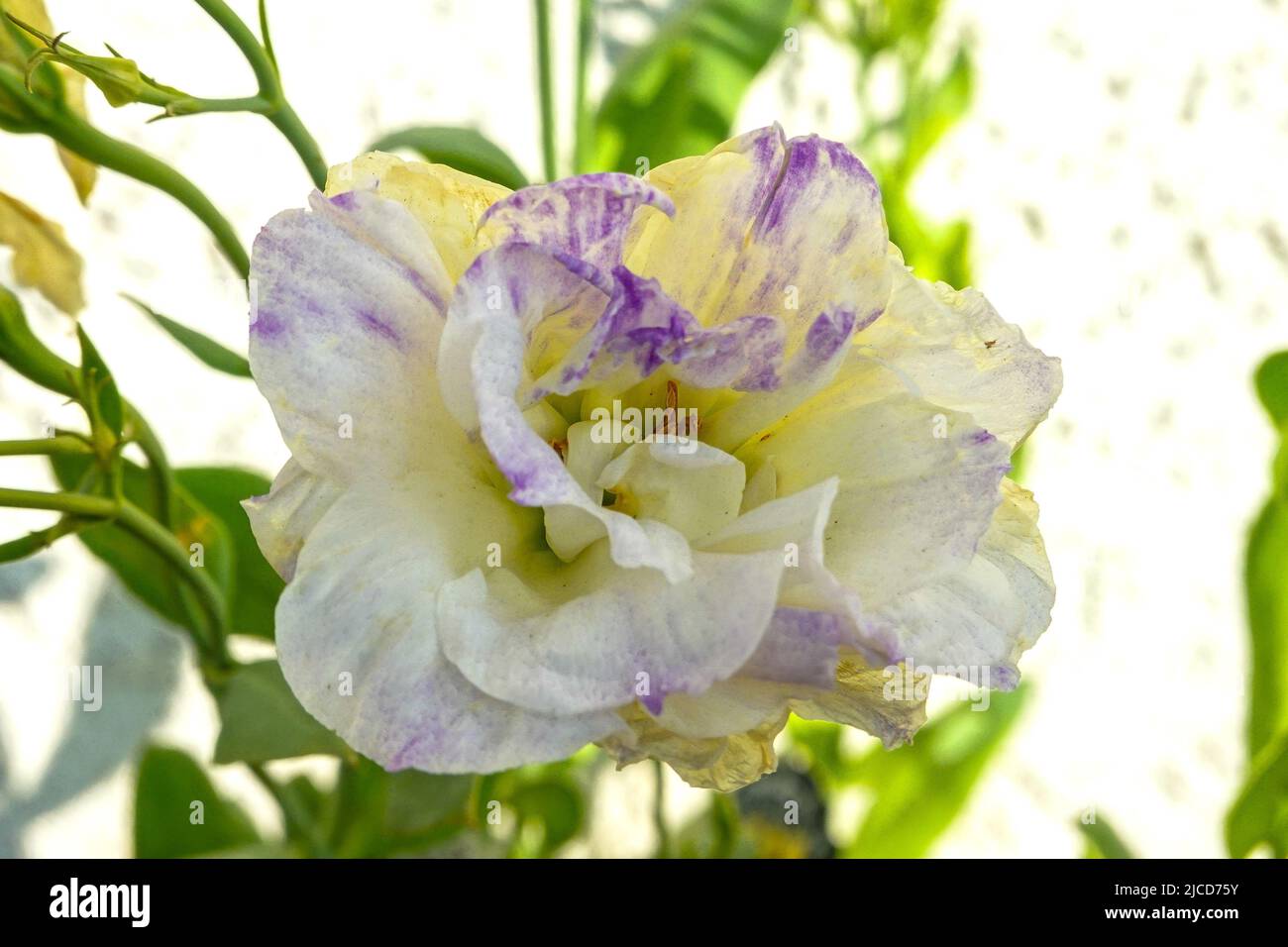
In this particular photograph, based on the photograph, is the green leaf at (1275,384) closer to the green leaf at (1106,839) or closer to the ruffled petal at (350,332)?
the green leaf at (1106,839)

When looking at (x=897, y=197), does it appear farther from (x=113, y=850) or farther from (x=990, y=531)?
(x=113, y=850)

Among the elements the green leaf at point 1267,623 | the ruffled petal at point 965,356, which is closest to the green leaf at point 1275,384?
the green leaf at point 1267,623

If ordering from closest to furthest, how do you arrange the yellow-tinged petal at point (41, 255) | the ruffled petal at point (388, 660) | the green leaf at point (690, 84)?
the ruffled petal at point (388, 660)
the yellow-tinged petal at point (41, 255)
the green leaf at point (690, 84)

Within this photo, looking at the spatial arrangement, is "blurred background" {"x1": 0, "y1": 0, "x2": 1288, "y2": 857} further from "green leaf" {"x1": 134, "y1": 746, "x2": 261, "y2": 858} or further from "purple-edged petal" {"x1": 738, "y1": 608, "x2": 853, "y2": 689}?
"purple-edged petal" {"x1": 738, "y1": 608, "x2": 853, "y2": 689}

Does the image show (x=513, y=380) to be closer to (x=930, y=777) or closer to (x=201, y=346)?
(x=201, y=346)

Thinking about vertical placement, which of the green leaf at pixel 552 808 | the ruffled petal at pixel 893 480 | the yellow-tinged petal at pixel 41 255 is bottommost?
the green leaf at pixel 552 808

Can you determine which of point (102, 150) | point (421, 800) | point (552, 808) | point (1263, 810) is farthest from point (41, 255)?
point (1263, 810)
